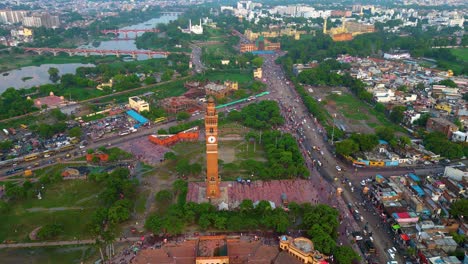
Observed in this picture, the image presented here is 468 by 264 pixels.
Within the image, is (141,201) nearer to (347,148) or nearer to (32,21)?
(347,148)

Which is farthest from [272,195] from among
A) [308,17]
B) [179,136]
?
[308,17]

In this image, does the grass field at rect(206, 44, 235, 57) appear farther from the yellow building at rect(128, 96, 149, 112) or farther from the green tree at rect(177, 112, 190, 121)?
the green tree at rect(177, 112, 190, 121)

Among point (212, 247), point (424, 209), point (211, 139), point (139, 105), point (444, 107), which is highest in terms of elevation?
point (211, 139)

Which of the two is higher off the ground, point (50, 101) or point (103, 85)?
point (103, 85)

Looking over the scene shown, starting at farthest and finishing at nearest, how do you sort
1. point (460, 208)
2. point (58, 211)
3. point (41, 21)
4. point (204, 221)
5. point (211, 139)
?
point (41, 21) → point (211, 139) → point (58, 211) → point (460, 208) → point (204, 221)

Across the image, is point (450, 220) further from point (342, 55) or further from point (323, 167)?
point (342, 55)

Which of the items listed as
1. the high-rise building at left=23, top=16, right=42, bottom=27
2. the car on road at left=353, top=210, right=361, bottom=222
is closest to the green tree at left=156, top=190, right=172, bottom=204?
the car on road at left=353, top=210, right=361, bottom=222

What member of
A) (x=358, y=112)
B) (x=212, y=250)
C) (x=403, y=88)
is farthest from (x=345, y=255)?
(x=403, y=88)
